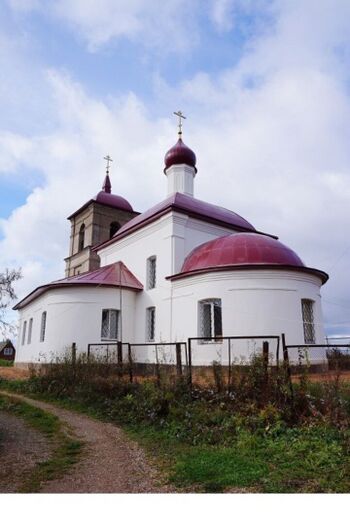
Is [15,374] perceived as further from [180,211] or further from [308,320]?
[308,320]

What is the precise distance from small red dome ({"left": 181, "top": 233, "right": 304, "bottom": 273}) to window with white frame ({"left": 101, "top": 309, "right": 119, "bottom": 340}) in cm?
389

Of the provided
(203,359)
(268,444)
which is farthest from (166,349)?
(268,444)

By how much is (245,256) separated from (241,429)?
8.38m

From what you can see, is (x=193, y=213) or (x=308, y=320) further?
(x=193, y=213)

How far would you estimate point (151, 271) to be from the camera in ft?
60.3

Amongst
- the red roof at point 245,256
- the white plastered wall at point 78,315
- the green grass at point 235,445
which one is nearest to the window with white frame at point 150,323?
the white plastered wall at point 78,315

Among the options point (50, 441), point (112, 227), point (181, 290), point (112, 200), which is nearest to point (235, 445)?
point (50, 441)

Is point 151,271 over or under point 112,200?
under

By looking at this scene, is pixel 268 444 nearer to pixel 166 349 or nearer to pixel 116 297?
pixel 166 349

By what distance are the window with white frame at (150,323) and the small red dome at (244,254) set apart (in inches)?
108

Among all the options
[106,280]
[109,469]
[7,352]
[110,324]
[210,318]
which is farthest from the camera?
[7,352]

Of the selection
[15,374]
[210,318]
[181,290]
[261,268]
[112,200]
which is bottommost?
[15,374]

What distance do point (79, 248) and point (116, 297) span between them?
14.5 m

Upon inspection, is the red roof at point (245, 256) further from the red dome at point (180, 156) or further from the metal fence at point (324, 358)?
the red dome at point (180, 156)
